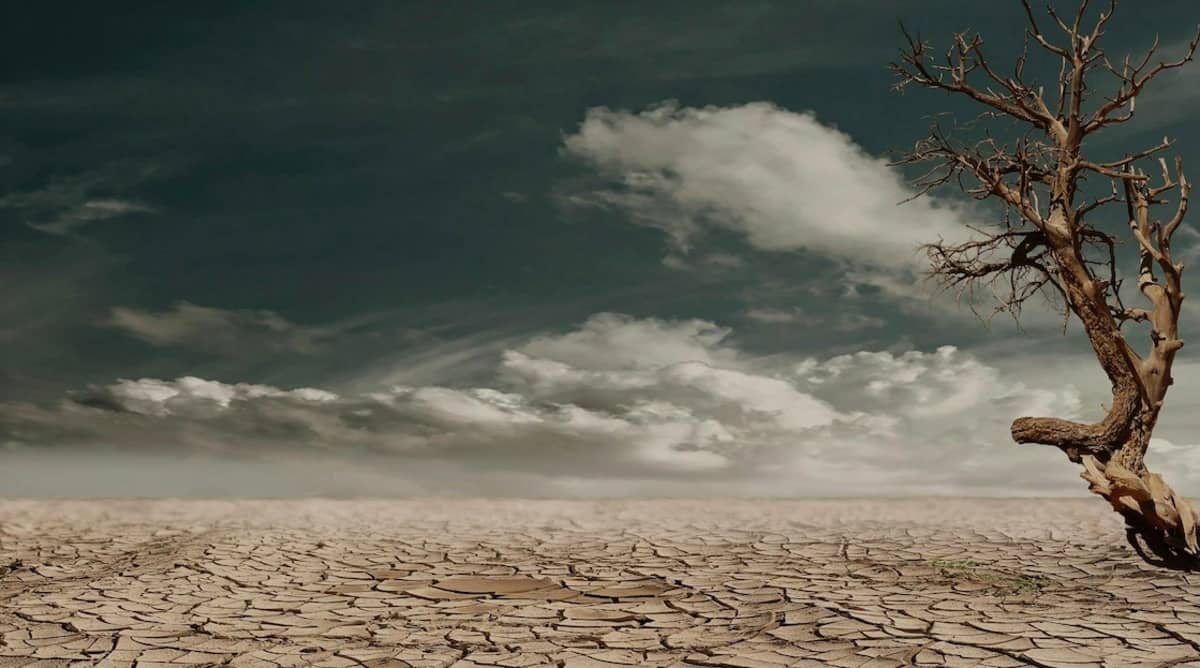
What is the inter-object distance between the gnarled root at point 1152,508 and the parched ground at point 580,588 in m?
0.15

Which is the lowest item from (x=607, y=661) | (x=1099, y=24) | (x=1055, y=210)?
(x=607, y=661)

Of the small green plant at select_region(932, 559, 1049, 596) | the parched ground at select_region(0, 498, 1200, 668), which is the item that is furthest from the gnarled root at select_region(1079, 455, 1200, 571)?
the small green plant at select_region(932, 559, 1049, 596)

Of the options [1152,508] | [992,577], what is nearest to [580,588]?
[992,577]

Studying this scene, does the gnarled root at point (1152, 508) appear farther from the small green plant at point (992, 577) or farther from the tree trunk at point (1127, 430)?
the small green plant at point (992, 577)

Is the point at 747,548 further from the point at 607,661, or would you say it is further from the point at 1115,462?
the point at 607,661

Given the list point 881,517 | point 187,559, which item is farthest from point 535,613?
point 881,517

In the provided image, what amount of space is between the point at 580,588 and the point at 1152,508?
3070 mm

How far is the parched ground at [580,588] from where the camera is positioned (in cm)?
402

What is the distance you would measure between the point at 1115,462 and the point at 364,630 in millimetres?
4048

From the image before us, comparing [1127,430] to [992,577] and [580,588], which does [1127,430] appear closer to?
[992,577]

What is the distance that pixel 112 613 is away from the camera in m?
4.94

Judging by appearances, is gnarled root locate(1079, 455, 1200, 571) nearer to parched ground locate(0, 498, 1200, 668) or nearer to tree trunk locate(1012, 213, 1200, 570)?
tree trunk locate(1012, 213, 1200, 570)

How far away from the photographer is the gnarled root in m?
5.34

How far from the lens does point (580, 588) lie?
541cm
